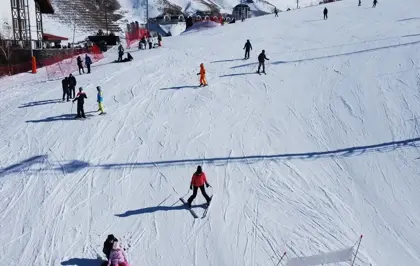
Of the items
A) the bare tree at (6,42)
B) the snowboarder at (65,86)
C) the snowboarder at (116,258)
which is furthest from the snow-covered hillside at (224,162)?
the bare tree at (6,42)

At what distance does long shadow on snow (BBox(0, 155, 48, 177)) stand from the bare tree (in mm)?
17577

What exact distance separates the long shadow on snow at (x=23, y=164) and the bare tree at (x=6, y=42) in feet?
57.7

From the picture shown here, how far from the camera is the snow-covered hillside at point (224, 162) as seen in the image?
30.2 ft

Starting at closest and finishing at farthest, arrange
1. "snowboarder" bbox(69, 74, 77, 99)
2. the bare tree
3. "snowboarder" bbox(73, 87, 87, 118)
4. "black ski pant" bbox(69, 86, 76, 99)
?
"snowboarder" bbox(73, 87, 87, 118) < "snowboarder" bbox(69, 74, 77, 99) < "black ski pant" bbox(69, 86, 76, 99) < the bare tree

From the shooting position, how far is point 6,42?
3231 centimetres

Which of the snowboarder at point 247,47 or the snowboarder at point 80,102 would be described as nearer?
the snowboarder at point 80,102

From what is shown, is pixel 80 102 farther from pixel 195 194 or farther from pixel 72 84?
pixel 195 194

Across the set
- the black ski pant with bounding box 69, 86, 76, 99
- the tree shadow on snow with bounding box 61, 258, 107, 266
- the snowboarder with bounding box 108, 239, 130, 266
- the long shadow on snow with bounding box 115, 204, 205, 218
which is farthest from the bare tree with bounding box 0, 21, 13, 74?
the snowboarder with bounding box 108, 239, 130, 266

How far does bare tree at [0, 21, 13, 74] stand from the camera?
30625 millimetres

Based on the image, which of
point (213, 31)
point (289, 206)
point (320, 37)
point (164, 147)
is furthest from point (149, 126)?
point (213, 31)

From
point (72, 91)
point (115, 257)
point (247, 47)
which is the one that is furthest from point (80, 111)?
point (247, 47)

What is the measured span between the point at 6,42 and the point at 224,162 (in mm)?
26405

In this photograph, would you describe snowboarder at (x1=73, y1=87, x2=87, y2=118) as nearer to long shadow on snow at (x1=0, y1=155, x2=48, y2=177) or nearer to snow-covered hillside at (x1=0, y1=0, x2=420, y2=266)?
snow-covered hillside at (x1=0, y1=0, x2=420, y2=266)

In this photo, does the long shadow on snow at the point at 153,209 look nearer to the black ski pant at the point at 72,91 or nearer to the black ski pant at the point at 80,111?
the black ski pant at the point at 80,111
